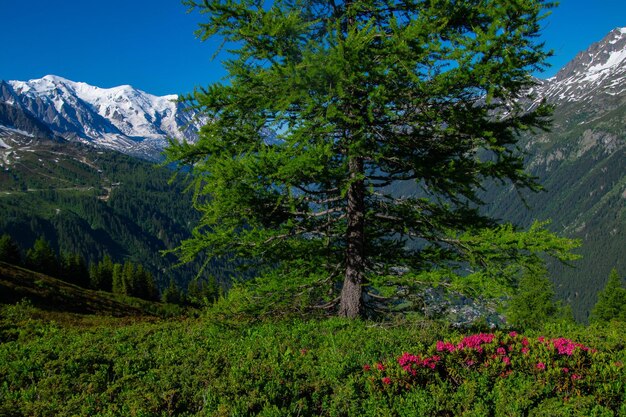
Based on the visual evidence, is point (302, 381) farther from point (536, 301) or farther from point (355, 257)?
point (536, 301)

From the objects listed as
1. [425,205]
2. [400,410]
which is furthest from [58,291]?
[400,410]

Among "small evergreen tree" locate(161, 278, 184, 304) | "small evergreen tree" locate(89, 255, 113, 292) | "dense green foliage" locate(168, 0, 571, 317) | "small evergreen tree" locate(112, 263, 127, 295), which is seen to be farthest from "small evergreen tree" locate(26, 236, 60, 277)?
"dense green foliage" locate(168, 0, 571, 317)

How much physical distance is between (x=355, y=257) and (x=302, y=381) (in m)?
4.85

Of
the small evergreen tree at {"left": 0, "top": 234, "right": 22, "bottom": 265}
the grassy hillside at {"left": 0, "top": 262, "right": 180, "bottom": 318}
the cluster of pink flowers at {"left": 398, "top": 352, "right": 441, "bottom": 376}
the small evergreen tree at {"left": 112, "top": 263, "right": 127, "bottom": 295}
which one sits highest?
the cluster of pink flowers at {"left": 398, "top": 352, "right": 441, "bottom": 376}

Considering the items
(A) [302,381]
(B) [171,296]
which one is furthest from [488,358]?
(B) [171,296]

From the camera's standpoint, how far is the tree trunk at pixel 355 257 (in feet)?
33.6

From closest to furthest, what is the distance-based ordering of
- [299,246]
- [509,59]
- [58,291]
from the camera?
[509,59] → [299,246] → [58,291]

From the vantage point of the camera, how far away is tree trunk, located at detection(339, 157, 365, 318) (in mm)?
10227

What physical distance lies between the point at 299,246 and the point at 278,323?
1.98m

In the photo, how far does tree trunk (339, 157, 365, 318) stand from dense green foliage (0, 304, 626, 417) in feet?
7.77

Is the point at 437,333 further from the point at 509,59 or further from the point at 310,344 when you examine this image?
the point at 509,59

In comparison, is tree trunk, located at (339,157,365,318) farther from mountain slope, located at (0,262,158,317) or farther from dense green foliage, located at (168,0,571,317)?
mountain slope, located at (0,262,158,317)

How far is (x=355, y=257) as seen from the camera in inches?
403

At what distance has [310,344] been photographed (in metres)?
7.78
